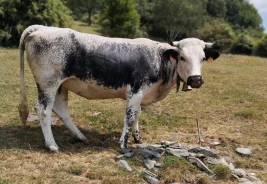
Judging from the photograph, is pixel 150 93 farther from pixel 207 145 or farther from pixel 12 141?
pixel 12 141

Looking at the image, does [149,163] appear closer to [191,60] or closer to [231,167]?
[231,167]

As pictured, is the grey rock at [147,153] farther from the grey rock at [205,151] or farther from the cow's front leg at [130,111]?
the grey rock at [205,151]

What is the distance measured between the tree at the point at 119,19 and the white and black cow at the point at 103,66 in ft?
112

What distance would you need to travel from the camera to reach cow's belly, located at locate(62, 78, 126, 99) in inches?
276

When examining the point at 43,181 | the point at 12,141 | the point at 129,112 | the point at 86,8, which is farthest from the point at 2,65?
the point at 86,8

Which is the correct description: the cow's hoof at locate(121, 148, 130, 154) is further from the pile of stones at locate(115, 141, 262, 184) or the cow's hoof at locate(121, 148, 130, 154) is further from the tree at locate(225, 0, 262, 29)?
the tree at locate(225, 0, 262, 29)

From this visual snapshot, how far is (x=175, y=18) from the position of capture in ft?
186

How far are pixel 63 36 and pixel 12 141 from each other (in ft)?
7.83

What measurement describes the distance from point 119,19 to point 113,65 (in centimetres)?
3508

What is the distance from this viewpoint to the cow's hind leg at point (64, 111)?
7.49 metres

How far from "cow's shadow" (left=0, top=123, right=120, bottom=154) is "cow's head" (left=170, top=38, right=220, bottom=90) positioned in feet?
6.74

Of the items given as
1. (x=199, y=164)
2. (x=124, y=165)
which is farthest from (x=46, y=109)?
(x=199, y=164)

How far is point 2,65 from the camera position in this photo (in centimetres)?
1628

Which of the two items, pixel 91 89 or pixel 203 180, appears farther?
pixel 91 89
